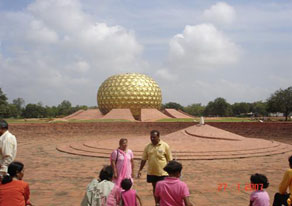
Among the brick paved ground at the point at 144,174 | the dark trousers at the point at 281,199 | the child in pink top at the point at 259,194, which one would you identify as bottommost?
the brick paved ground at the point at 144,174

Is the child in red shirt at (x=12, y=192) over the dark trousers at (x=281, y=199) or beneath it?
over

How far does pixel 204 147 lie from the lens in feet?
41.2

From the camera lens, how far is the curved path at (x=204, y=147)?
11180mm

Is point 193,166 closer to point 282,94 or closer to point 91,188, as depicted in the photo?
point 91,188

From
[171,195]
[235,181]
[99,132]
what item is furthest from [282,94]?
[171,195]

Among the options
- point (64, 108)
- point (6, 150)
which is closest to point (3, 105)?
point (6, 150)

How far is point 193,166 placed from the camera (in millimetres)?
9180

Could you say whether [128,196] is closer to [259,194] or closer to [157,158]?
[157,158]

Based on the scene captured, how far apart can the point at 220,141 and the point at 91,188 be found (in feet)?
39.1

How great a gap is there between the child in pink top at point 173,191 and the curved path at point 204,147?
7.18m

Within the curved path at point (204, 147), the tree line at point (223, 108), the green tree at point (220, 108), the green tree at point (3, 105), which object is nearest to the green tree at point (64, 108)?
the tree line at point (223, 108)

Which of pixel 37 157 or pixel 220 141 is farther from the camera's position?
pixel 220 141

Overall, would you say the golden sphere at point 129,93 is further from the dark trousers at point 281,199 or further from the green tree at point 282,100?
the dark trousers at point 281,199

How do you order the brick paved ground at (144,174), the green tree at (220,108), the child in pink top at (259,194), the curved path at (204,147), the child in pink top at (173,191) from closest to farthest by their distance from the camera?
the child in pink top at (173,191), the child in pink top at (259,194), the brick paved ground at (144,174), the curved path at (204,147), the green tree at (220,108)
